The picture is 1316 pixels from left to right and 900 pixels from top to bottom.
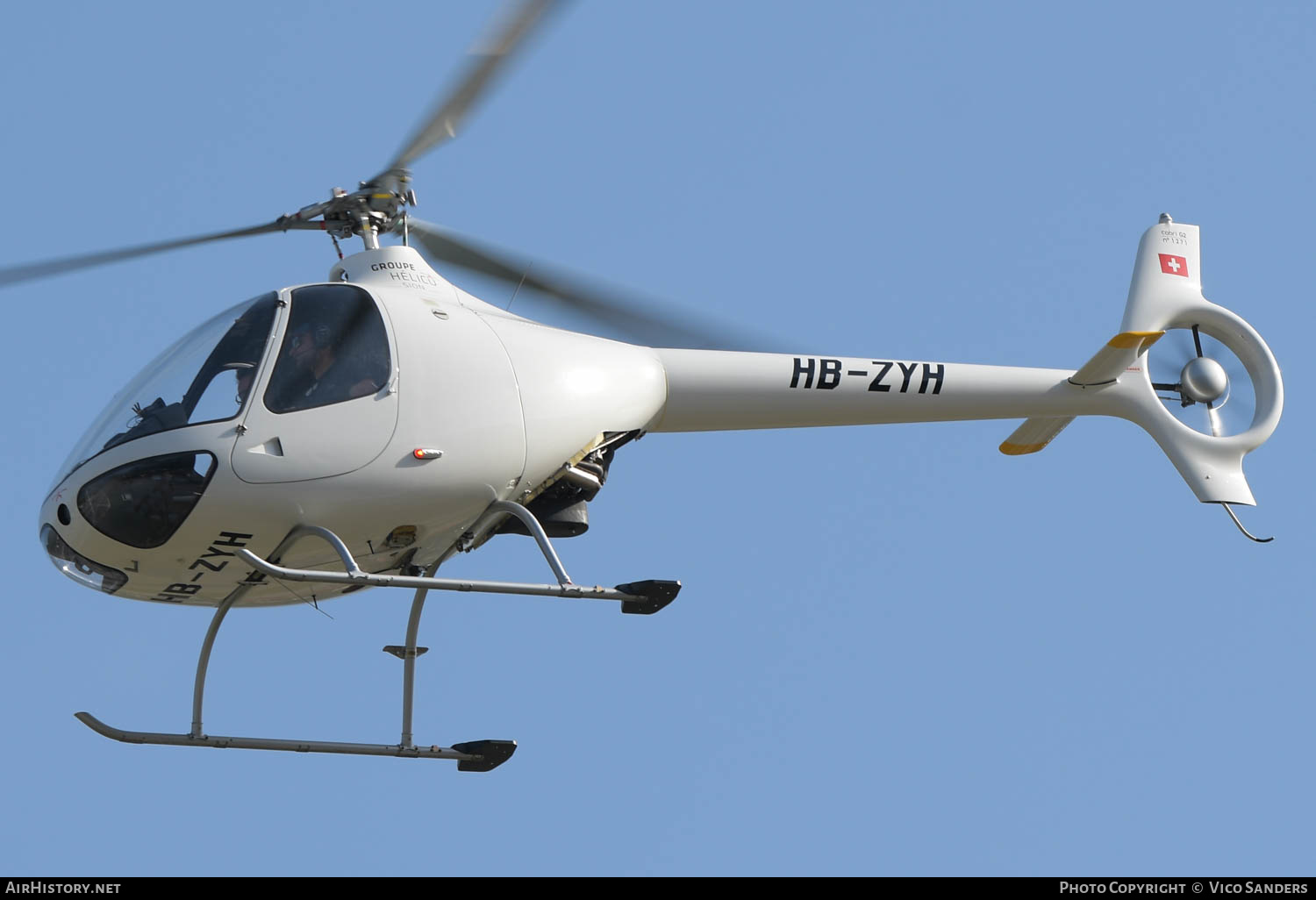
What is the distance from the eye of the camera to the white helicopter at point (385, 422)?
9.71 metres

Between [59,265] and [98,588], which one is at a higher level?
[59,265]

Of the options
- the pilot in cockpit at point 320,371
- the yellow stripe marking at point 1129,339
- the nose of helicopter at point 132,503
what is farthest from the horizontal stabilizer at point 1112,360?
the nose of helicopter at point 132,503

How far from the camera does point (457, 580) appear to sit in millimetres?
9734

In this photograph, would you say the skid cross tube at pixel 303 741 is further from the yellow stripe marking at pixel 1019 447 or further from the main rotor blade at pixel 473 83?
the yellow stripe marking at pixel 1019 447

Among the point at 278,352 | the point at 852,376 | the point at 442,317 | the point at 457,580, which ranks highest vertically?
the point at 852,376

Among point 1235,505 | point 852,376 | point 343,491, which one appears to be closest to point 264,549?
point 343,491

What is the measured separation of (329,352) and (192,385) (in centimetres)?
80

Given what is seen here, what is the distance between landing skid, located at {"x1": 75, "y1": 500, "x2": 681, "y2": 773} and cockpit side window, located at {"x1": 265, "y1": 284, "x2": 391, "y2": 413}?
0.78m

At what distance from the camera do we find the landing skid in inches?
383

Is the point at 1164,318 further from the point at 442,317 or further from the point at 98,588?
the point at 98,588

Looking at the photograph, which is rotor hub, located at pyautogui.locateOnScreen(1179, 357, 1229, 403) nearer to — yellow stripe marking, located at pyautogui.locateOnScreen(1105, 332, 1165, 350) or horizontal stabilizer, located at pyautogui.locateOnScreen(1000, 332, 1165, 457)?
horizontal stabilizer, located at pyautogui.locateOnScreen(1000, 332, 1165, 457)

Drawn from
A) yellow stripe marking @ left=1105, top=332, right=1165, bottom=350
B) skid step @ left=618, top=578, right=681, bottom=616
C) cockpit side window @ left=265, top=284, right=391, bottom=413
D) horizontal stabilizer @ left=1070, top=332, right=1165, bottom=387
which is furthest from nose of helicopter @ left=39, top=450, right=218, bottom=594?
yellow stripe marking @ left=1105, top=332, right=1165, bottom=350

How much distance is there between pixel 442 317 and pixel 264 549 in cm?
184

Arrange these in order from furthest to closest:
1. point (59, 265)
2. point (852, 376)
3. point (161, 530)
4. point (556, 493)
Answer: point (852, 376) → point (556, 493) → point (59, 265) → point (161, 530)
